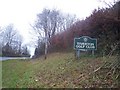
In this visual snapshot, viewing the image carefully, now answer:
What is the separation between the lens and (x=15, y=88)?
9.94 metres

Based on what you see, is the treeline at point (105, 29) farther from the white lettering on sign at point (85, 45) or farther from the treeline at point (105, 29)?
the white lettering on sign at point (85, 45)

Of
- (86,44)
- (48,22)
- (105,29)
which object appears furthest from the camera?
(48,22)

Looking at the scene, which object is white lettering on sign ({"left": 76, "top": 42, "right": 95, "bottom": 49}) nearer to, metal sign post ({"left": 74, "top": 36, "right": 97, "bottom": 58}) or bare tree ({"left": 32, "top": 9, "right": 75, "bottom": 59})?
metal sign post ({"left": 74, "top": 36, "right": 97, "bottom": 58})

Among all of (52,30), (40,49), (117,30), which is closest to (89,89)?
(117,30)

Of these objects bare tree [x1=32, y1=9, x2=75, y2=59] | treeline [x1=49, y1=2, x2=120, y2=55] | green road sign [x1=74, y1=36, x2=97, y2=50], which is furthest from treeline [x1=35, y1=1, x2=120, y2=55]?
bare tree [x1=32, y1=9, x2=75, y2=59]

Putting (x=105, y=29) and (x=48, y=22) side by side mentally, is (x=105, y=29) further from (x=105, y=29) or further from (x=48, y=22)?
(x=48, y=22)

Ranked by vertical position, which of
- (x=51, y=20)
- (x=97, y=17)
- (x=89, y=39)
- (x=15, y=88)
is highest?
(x=51, y=20)

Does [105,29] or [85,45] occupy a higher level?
[105,29]

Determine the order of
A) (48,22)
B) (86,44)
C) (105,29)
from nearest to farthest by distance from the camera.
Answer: (105,29) < (86,44) < (48,22)

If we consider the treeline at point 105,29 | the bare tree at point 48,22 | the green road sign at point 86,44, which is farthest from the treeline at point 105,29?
the bare tree at point 48,22

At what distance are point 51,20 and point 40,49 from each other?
7260 millimetres

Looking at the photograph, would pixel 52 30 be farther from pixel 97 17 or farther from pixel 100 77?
pixel 100 77

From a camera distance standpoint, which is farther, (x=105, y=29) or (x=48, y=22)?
(x=48, y=22)

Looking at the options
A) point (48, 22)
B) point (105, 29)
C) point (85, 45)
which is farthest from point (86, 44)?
point (48, 22)
